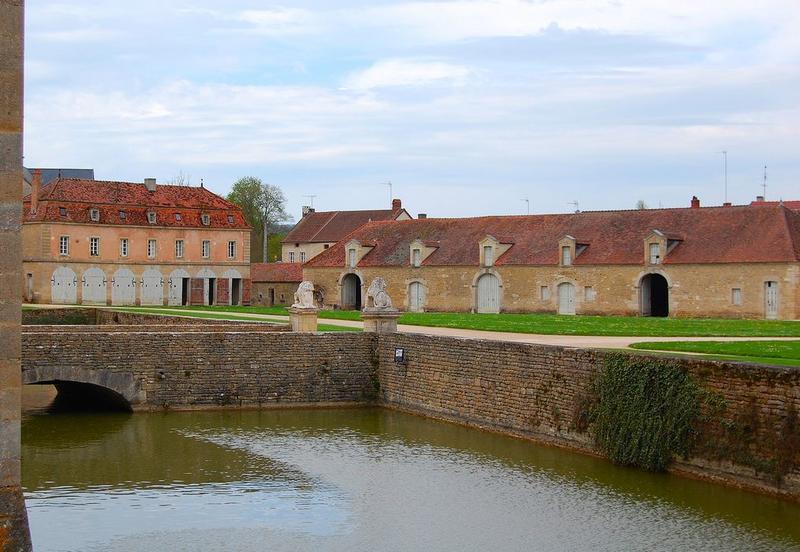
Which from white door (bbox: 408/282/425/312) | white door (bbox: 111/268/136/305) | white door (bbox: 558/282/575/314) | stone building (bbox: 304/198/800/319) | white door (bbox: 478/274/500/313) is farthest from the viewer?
white door (bbox: 111/268/136/305)

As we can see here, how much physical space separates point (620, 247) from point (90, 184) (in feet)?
76.2

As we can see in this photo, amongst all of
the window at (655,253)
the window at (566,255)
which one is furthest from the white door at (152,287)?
the window at (655,253)

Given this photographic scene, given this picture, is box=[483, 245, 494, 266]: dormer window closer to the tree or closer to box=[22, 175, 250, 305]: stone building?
box=[22, 175, 250, 305]: stone building

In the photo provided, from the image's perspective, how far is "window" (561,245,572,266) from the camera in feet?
135

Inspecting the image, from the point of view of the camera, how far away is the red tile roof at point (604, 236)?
3738 cm

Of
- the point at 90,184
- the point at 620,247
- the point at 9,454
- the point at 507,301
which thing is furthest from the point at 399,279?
the point at 9,454

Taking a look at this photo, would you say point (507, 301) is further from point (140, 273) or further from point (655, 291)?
point (140, 273)

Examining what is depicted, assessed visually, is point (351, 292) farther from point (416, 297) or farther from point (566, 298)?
point (566, 298)

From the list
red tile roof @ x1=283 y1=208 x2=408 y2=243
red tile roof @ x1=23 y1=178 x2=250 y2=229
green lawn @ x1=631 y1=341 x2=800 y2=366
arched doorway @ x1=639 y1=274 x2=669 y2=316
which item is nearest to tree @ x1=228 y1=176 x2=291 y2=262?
red tile roof @ x1=283 y1=208 x2=408 y2=243

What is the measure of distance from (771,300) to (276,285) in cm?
2681

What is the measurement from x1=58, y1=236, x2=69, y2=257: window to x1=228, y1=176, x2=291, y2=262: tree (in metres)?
33.0

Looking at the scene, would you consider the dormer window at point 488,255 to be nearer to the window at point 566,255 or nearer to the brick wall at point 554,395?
the window at point 566,255

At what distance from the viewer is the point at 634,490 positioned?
50.5ft

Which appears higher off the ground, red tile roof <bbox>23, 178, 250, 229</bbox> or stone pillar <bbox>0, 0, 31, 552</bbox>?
red tile roof <bbox>23, 178, 250, 229</bbox>
